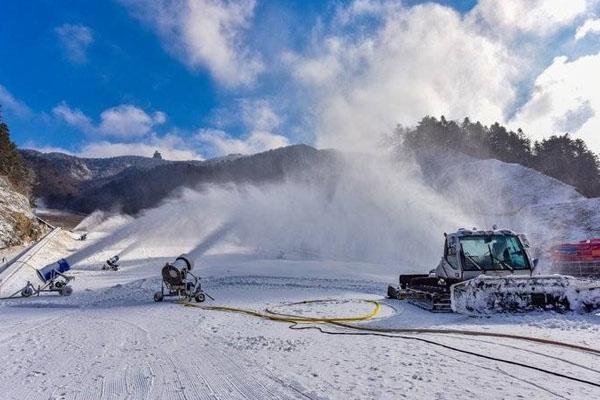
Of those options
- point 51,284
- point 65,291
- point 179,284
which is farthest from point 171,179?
point 179,284

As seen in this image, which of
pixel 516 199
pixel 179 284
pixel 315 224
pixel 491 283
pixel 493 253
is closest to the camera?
pixel 491 283

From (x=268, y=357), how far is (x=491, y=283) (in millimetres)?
7583

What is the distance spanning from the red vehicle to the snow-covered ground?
73.4 ft

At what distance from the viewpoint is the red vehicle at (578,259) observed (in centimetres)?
3085

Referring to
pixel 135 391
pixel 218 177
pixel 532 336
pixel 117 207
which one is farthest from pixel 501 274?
pixel 117 207

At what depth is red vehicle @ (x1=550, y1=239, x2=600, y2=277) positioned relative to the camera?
30848 mm

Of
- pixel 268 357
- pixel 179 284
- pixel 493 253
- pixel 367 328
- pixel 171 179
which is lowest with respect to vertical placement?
pixel 268 357

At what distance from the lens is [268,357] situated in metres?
7.64

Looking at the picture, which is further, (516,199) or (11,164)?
(516,199)

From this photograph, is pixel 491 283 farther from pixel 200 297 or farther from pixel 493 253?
pixel 200 297

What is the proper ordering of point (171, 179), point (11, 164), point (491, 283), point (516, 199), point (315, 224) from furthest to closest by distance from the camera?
point (171, 179)
point (516, 199)
point (11, 164)
point (315, 224)
point (491, 283)

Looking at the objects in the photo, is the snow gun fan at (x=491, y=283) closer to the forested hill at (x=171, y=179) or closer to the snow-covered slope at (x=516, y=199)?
the snow-covered slope at (x=516, y=199)

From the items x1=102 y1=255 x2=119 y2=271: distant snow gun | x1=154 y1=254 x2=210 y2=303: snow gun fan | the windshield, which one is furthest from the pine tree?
the windshield

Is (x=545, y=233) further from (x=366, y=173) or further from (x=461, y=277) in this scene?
(x=461, y=277)
